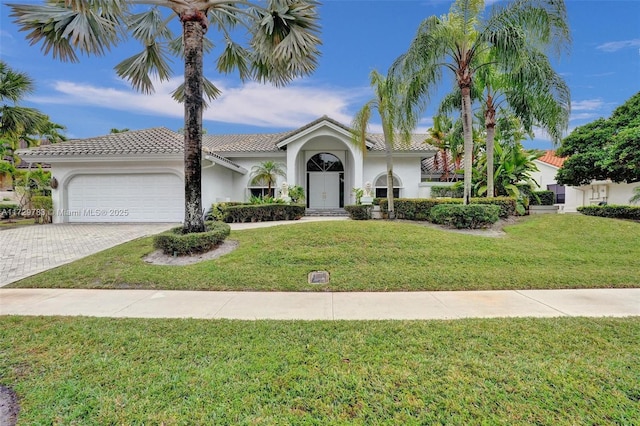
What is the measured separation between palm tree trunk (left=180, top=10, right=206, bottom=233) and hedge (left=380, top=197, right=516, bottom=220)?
31.0 feet

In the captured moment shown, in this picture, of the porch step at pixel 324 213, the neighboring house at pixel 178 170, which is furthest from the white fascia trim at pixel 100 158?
the porch step at pixel 324 213

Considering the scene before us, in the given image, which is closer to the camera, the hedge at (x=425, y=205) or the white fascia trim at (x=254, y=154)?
the hedge at (x=425, y=205)

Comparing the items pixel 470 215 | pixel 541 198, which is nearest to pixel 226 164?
pixel 470 215

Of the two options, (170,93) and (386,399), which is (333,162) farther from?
(386,399)

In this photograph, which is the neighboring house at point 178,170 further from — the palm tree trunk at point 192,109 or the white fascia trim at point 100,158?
the palm tree trunk at point 192,109

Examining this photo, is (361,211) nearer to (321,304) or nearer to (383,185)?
(383,185)

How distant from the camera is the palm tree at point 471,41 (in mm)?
9656

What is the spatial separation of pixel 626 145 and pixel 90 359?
765 inches

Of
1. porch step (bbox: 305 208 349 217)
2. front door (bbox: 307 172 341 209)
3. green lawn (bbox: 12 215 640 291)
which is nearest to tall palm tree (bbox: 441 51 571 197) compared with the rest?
green lawn (bbox: 12 215 640 291)

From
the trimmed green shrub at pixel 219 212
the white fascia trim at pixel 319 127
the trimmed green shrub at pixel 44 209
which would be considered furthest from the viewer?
the white fascia trim at pixel 319 127

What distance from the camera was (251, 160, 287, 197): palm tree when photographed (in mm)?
18336

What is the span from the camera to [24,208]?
19.2 m

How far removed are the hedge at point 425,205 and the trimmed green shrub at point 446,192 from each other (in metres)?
4.13

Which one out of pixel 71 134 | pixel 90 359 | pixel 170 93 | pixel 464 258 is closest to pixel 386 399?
pixel 90 359
